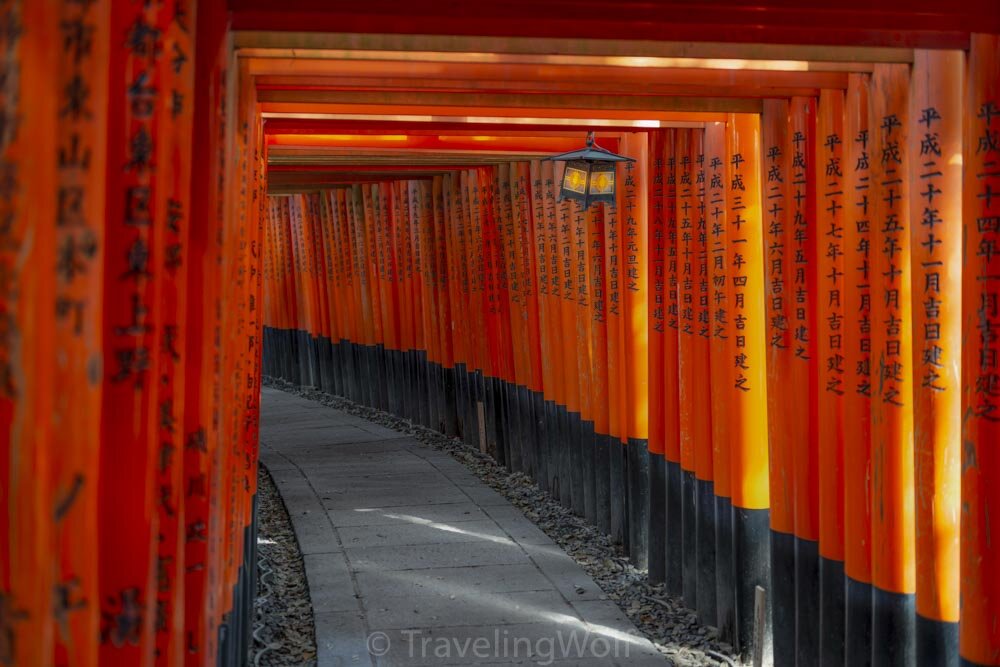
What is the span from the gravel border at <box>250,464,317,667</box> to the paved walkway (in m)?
0.09

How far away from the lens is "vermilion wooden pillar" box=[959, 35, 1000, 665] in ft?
13.9

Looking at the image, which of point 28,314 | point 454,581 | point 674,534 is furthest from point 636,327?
point 28,314

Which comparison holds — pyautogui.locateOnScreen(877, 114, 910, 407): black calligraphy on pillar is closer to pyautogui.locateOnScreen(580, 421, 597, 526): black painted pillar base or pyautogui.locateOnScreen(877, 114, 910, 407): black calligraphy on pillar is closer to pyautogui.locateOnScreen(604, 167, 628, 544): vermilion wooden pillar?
pyautogui.locateOnScreen(604, 167, 628, 544): vermilion wooden pillar

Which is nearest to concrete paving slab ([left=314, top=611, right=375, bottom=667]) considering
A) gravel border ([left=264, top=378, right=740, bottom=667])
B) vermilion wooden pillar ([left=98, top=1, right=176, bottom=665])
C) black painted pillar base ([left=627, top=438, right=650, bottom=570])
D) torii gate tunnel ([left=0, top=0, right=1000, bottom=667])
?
torii gate tunnel ([left=0, top=0, right=1000, bottom=667])

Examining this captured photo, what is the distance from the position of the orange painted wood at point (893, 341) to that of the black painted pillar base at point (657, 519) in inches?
125

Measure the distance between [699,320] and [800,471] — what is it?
5.24 feet

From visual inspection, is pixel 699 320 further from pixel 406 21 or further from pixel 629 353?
pixel 406 21

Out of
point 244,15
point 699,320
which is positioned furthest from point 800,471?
point 244,15

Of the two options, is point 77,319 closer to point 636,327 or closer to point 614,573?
point 636,327

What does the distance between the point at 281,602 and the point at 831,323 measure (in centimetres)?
442

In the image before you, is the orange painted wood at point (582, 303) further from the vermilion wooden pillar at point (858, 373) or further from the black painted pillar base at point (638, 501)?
the vermilion wooden pillar at point (858, 373)

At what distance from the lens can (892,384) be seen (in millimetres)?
4902

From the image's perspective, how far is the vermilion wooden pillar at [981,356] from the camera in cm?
422

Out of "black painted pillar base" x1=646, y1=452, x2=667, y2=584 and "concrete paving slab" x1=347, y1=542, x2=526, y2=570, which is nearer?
"black painted pillar base" x1=646, y1=452, x2=667, y2=584
